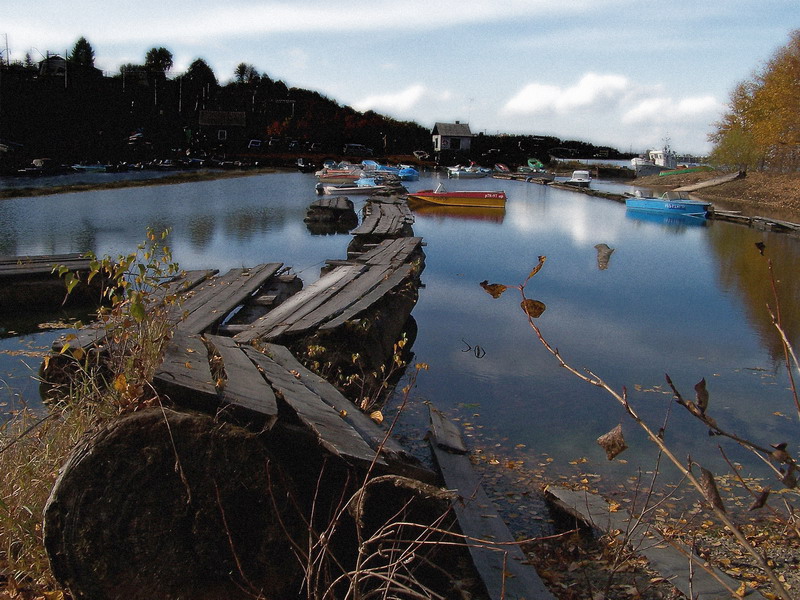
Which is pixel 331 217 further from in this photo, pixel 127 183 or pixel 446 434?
pixel 446 434

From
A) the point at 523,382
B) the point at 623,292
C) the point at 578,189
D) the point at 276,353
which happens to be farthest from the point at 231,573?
the point at 578,189

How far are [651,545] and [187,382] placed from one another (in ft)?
10.3

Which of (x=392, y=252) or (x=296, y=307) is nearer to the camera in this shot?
(x=296, y=307)

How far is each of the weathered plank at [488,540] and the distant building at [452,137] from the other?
9676 cm

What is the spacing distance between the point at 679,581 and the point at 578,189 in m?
51.3

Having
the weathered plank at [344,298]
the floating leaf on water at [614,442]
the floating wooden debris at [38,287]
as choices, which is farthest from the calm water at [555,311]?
the floating leaf on water at [614,442]

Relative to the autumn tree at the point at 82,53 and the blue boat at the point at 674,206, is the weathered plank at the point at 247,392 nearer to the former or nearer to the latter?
the blue boat at the point at 674,206

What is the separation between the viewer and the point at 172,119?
81.1 meters

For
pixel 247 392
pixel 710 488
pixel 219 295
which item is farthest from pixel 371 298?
pixel 710 488

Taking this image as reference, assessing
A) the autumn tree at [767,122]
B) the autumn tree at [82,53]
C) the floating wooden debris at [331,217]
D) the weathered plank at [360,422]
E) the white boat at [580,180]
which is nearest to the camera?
the weathered plank at [360,422]

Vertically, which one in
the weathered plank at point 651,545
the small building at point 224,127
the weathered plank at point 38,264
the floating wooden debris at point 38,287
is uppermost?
the small building at point 224,127

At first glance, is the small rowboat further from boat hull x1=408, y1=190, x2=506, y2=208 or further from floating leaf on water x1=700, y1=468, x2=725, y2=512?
floating leaf on water x1=700, y1=468, x2=725, y2=512

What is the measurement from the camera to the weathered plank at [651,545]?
4.58 metres

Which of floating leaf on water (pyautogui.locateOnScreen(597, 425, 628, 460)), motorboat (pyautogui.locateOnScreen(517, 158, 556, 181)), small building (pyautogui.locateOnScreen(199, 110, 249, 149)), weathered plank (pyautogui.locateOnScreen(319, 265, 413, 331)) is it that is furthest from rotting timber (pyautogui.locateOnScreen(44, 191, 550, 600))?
small building (pyautogui.locateOnScreen(199, 110, 249, 149))
